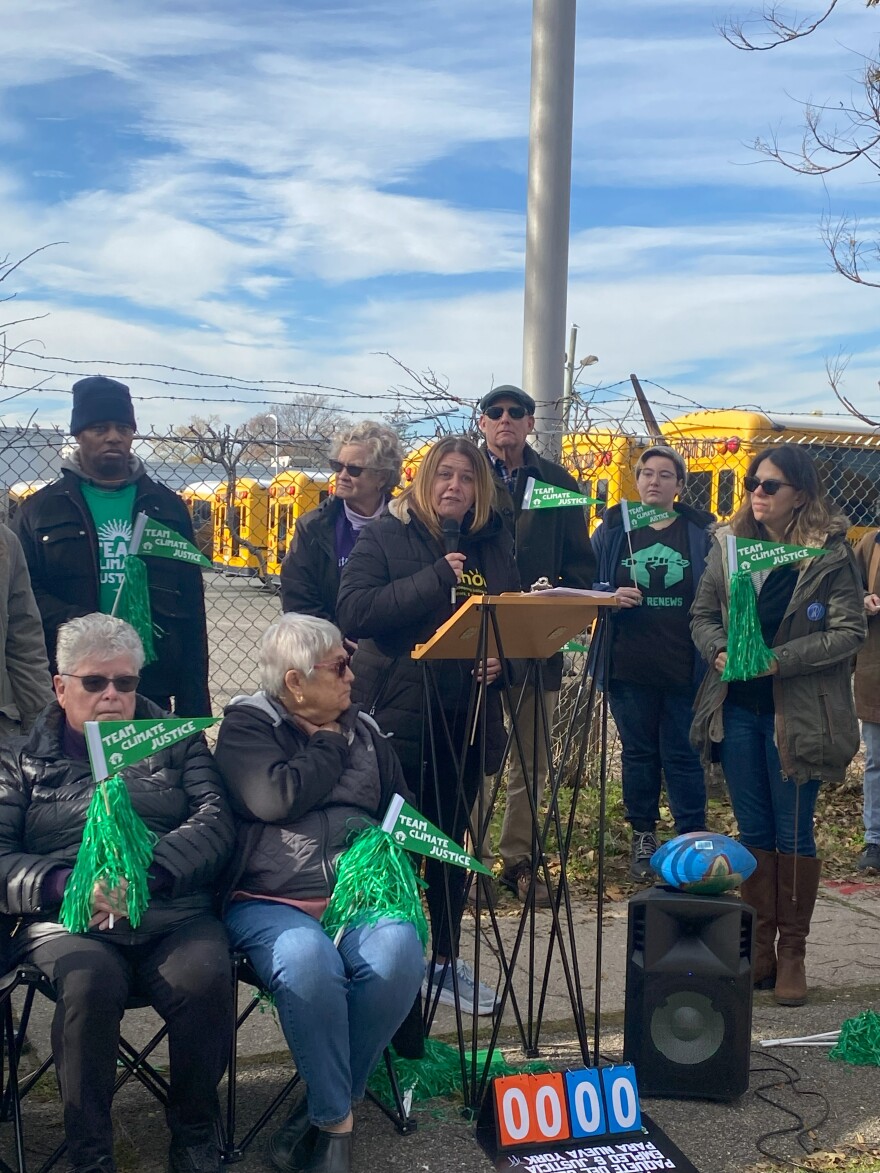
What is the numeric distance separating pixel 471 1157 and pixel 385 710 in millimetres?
1404

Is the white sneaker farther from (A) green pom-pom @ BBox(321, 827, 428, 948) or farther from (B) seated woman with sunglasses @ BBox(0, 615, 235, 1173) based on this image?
(B) seated woman with sunglasses @ BBox(0, 615, 235, 1173)

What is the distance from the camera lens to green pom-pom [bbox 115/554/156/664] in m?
4.29

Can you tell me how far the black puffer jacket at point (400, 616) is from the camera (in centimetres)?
398

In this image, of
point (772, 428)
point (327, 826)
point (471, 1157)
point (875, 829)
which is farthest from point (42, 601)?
point (772, 428)

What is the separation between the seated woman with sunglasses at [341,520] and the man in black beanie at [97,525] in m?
0.47

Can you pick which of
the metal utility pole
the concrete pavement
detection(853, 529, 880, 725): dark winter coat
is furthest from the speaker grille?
the metal utility pole

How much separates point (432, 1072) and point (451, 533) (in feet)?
5.44

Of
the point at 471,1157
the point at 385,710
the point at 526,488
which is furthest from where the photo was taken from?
the point at 526,488

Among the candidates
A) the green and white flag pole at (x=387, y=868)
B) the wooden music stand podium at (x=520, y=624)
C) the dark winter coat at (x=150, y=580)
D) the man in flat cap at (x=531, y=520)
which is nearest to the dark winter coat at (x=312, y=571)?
the dark winter coat at (x=150, y=580)

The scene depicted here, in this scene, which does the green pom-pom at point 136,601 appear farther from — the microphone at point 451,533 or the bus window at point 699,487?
the bus window at point 699,487

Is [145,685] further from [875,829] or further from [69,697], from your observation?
[875,829]

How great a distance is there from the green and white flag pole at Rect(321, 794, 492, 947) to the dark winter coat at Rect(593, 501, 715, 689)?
2455 mm

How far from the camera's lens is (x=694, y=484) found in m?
9.70

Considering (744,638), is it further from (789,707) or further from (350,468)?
(350,468)
